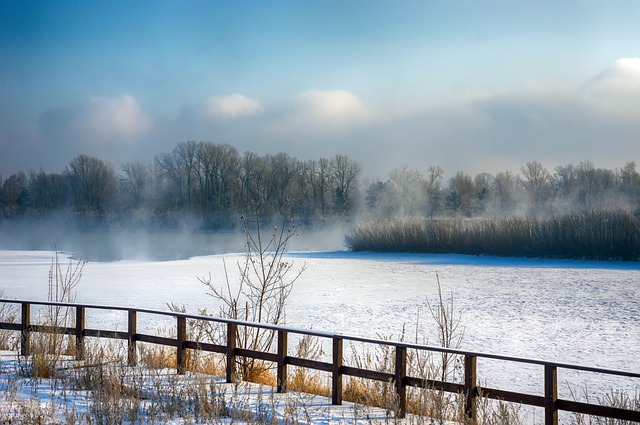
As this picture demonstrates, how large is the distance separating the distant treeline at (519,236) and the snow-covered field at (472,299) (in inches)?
76.6

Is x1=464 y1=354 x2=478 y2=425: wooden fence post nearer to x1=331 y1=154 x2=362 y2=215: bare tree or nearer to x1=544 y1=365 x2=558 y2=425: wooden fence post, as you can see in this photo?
x1=544 y1=365 x2=558 y2=425: wooden fence post

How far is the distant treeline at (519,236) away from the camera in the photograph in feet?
86.5

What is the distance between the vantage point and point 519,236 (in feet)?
95.6

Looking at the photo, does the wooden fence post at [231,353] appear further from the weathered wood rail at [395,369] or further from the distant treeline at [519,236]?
the distant treeline at [519,236]

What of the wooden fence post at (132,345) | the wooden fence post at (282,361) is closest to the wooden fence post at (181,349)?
the wooden fence post at (132,345)

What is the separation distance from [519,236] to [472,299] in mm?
→ 14407

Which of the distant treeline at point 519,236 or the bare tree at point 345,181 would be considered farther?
the bare tree at point 345,181

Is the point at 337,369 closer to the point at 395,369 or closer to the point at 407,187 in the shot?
the point at 395,369

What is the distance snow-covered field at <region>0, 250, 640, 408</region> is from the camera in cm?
1019

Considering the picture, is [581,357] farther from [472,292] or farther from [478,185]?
[478,185]

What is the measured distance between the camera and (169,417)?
6.39 metres

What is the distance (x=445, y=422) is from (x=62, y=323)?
826 centimetres

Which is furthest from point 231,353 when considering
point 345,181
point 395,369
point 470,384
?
point 345,181

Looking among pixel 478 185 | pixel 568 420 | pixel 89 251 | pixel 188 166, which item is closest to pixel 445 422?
pixel 568 420
